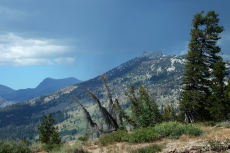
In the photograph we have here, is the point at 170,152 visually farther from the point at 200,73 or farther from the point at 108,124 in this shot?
the point at 200,73

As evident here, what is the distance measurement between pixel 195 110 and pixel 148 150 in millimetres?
23910

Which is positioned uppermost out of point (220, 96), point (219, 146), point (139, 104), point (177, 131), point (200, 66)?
point (200, 66)

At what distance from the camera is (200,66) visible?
32.6m

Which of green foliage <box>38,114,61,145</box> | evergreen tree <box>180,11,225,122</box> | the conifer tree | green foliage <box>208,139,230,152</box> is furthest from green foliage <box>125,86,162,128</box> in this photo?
green foliage <box>208,139,230,152</box>

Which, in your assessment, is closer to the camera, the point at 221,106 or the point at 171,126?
the point at 171,126

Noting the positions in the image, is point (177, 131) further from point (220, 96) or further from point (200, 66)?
point (200, 66)

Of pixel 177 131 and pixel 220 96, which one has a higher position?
pixel 220 96

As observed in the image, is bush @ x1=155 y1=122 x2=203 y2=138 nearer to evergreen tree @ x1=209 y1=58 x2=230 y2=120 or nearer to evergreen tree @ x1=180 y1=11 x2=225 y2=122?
evergreen tree @ x1=209 y1=58 x2=230 y2=120

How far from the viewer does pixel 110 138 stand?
17125 mm

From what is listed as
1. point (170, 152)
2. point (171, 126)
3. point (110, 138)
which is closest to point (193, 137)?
point (171, 126)

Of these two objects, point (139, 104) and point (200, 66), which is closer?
point (200, 66)

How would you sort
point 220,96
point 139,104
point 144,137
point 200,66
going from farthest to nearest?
1. point 139,104
2. point 200,66
3. point 220,96
4. point 144,137

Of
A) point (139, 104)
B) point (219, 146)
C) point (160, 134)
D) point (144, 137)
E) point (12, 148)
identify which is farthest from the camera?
point (139, 104)

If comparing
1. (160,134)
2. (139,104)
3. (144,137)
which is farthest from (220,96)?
(139,104)
